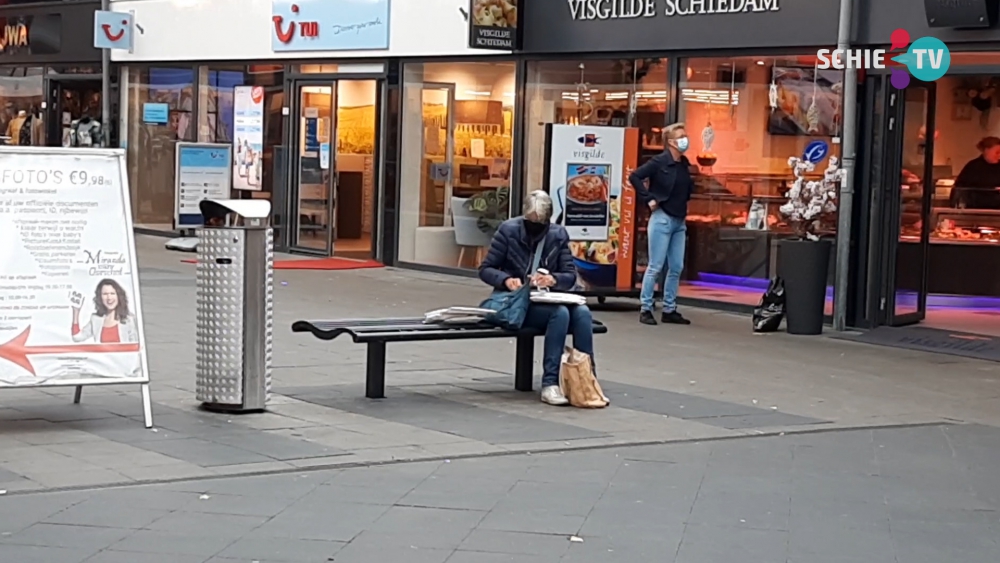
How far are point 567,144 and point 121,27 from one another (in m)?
10.4

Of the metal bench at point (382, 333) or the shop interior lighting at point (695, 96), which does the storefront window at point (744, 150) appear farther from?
the metal bench at point (382, 333)

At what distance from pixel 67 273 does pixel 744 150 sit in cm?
897

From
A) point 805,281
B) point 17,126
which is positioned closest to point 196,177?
point 17,126

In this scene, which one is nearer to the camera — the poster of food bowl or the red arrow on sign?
the red arrow on sign

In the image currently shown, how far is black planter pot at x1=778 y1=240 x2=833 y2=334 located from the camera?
14.1 meters

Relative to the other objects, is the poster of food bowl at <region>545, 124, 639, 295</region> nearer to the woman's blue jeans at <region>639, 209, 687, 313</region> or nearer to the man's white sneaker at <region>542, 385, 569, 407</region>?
the woman's blue jeans at <region>639, 209, 687, 313</region>

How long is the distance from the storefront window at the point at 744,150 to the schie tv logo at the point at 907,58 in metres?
0.51

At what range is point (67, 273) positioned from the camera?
28.1ft

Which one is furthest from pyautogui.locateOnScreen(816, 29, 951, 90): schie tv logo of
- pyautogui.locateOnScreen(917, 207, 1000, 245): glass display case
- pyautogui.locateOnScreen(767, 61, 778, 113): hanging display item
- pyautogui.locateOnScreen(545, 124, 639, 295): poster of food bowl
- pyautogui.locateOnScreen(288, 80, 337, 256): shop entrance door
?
pyautogui.locateOnScreen(288, 80, 337, 256): shop entrance door

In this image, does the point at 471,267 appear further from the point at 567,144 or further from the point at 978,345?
the point at 978,345

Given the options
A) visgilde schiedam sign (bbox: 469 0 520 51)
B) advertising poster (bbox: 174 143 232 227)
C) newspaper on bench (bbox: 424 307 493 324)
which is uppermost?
visgilde schiedam sign (bbox: 469 0 520 51)

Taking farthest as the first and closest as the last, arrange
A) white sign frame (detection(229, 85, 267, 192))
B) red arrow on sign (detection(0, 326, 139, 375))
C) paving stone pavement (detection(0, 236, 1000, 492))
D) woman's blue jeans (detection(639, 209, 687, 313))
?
white sign frame (detection(229, 85, 267, 192))
woman's blue jeans (detection(639, 209, 687, 313))
red arrow on sign (detection(0, 326, 139, 375))
paving stone pavement (detection(0, 236, 1000, 492))

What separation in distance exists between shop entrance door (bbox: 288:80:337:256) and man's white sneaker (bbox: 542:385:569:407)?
11375mm

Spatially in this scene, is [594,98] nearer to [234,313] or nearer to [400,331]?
[400,331]
